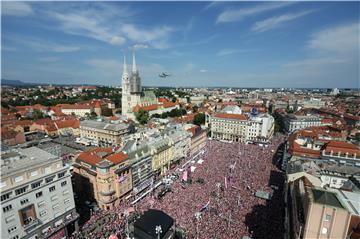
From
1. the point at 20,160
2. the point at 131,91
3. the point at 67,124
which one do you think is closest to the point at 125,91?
the point at 131,91

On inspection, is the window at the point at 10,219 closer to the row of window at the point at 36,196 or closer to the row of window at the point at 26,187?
the row of window at the point at 36,196

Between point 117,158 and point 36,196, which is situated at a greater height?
point 117,158

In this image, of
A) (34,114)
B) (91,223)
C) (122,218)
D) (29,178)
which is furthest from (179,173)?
(34,114)

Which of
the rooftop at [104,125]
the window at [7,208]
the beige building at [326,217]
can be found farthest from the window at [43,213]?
the rooftop at [104,125]

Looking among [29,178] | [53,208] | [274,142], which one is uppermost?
[29,178]

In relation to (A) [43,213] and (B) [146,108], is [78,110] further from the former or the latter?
(A) [43,213]

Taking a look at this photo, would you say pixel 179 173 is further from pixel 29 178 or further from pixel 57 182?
pixel 29 178
